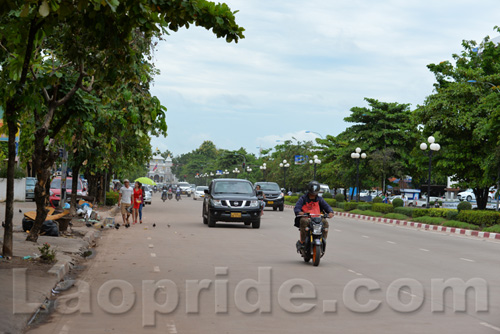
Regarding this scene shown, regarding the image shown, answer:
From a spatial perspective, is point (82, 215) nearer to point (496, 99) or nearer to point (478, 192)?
point (496, 99)

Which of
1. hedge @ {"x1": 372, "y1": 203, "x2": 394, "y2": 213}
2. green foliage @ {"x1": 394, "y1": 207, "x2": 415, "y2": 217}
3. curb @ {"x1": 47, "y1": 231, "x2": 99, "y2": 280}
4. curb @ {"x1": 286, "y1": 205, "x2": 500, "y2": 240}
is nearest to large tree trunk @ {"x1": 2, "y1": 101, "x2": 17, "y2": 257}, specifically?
curb @ {"x1": 47, "y1": 231, "x2": 99, "y2": 280}

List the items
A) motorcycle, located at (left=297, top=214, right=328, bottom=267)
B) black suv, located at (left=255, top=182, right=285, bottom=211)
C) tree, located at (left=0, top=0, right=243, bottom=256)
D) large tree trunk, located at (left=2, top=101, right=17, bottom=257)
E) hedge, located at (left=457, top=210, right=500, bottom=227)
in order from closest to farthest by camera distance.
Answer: tree, located at (left=0, top=0, right=243, bottom=256), large tree trunk, located at (left=2, top=101, right=17, bottom=257), motorcycle, located at (left=297, top=214, right=328, bottom=267), hedge, located at (left=457, top=210, right=500, bottom=227), black suv, located at (left=255, top=182, right=285, bottom=211)

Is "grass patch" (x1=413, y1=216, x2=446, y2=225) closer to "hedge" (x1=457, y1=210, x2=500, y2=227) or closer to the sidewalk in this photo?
"hedge" (x1=457, y1=210, x2=500, y2=227)

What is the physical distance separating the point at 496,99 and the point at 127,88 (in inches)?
879

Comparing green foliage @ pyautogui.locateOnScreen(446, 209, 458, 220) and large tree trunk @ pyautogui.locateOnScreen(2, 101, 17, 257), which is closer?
large tree trunk @ pyautogui.locateOnScreen(2, 101, 17, 257)

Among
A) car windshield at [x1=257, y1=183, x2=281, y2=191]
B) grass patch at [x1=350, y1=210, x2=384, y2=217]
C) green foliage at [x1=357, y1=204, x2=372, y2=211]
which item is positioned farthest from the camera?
car windshield at [x1=257, y1=183, x2=281, y2=191]

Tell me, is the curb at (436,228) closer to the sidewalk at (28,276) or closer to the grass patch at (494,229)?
the grass patch at (494,229)

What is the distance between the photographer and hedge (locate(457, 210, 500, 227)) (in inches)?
1145

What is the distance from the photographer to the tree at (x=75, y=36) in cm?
1008

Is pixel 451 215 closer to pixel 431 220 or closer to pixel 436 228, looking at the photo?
pixel 431 220

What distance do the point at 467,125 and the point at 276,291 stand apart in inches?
1036

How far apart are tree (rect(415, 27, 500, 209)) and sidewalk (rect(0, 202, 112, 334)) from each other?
74.0 feet

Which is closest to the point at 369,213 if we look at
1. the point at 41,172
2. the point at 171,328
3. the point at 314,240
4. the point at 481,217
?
the point at 481,217

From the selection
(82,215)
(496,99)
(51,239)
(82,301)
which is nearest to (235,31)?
(82,301)
